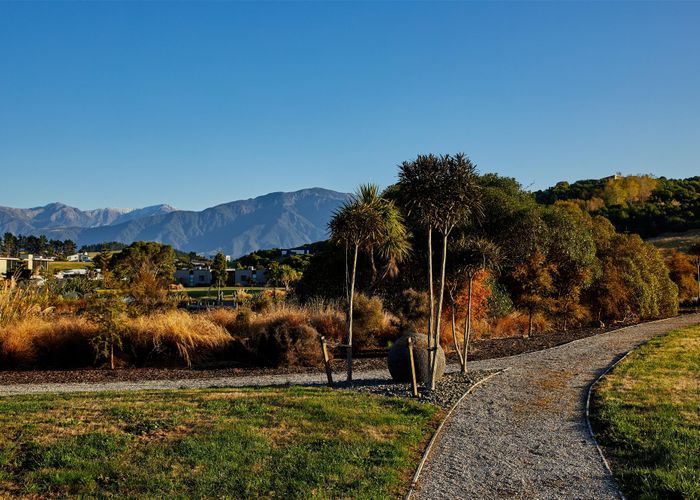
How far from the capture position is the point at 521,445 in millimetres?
8438

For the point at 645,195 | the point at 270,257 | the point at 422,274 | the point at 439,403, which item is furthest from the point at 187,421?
the point at 645,195

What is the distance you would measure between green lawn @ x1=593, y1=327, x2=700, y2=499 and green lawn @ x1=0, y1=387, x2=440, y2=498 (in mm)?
2754

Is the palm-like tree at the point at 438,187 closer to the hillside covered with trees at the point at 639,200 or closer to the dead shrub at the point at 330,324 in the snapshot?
the dead shrub at the point at 330,324

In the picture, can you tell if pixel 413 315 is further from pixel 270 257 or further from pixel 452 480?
pixel 270 257

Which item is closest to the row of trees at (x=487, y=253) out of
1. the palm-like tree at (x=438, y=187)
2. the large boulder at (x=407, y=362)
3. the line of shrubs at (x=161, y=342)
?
the palm-like tree at (x=438, y=187)

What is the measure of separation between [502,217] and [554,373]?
11.8 metres

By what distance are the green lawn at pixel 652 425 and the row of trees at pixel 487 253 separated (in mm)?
3716

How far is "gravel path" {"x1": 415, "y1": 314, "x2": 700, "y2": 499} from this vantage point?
6746 millimetres

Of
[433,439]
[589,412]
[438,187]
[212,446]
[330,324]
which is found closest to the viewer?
[212,446]

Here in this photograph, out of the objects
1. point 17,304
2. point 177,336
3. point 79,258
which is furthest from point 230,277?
point 177,336

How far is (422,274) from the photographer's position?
2469 centimetres

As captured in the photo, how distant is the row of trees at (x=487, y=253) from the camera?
40.6 ft

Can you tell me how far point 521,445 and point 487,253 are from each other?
22.4 ft

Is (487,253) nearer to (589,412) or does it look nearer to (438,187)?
(438,187)
